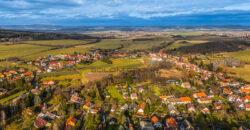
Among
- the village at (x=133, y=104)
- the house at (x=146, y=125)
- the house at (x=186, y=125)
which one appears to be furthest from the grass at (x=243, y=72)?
the house at (x=146, y=125)

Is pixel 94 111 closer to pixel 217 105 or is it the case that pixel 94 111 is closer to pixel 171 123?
pixel 171 123

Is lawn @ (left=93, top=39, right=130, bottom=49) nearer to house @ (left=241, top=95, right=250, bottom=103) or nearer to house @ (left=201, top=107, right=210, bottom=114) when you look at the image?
house @ (left=241, top=95, right=250, bottom=103)

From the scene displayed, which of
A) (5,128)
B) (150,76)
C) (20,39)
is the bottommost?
(5,128)

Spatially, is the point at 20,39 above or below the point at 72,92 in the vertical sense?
above

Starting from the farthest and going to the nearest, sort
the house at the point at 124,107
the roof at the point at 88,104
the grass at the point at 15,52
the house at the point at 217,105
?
the grass at the point at 15,52, the roof at the point at 88,104, the house at the point at 217,105, the house at the point at 124,107

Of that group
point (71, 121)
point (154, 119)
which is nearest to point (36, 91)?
point (71, 121)

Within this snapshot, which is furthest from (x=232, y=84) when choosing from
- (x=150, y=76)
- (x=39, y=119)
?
(x=39, y=119)

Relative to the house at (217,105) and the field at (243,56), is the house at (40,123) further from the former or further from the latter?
the field at (243,56)

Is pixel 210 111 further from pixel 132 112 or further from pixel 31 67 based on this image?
pixel 31 67
